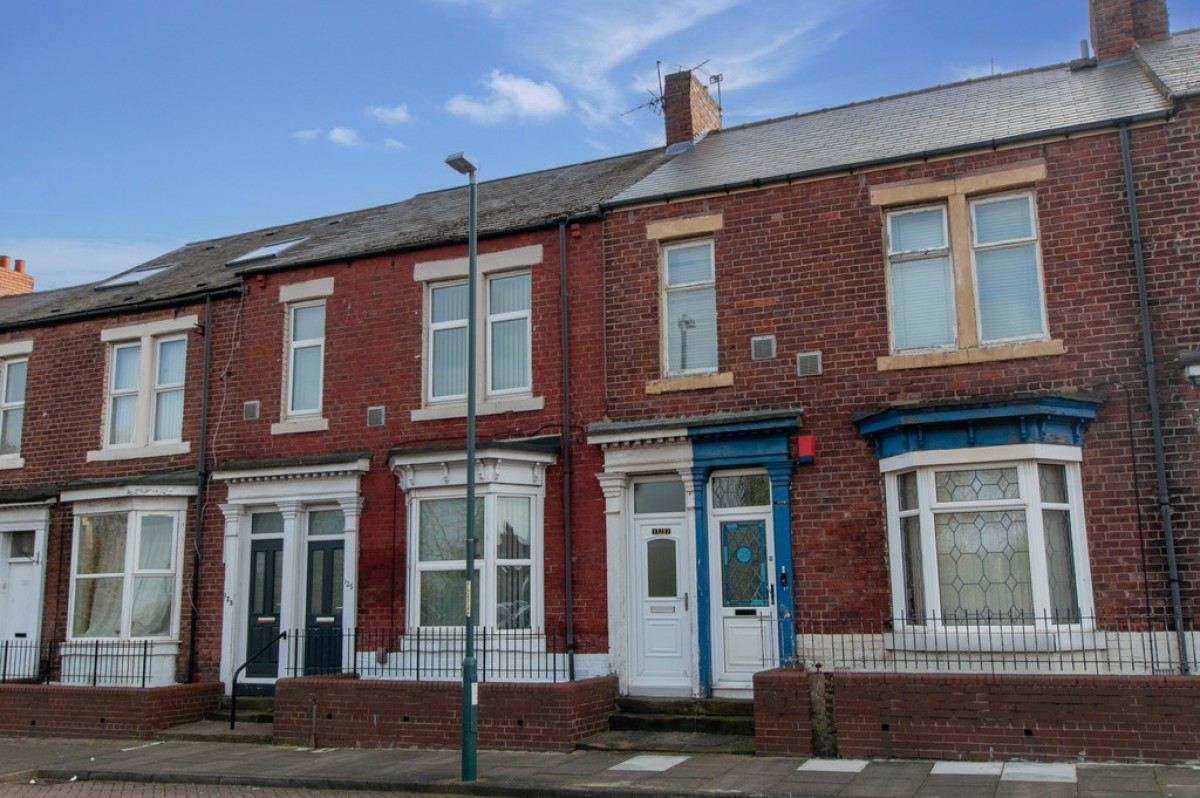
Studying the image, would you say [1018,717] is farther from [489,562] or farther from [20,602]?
[20,602]

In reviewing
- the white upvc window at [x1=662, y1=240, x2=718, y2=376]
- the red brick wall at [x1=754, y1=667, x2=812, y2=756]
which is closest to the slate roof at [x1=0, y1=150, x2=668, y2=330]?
the white upvc window at [x1=662, y1=240, x2=718, y2=376]

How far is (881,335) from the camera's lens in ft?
42.2

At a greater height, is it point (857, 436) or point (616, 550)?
point (857, 436)

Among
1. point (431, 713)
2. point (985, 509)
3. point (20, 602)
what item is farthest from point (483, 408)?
point (20, 602)

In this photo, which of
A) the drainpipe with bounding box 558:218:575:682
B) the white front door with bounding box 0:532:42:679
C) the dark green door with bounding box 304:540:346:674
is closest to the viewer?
the drainpipe with bounding box 558:218:575:682

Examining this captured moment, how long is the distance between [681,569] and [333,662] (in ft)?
17.3

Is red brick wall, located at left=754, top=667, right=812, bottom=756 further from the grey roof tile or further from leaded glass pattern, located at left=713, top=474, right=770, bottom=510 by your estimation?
the grey roof tile

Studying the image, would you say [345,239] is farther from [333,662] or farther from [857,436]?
[857,436]

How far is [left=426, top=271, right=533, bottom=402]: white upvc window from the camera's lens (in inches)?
592

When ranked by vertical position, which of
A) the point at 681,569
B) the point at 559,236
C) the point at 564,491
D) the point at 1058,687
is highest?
the point at 559,236

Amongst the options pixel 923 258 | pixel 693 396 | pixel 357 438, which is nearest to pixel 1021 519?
pixel 923 258

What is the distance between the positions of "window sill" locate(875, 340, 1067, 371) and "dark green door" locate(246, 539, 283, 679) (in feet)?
30.3

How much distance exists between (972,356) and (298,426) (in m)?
9.56

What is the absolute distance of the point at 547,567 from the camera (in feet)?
46.3
